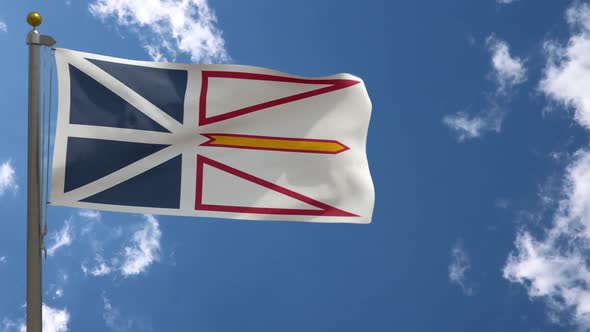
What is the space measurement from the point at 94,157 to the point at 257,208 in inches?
86.2

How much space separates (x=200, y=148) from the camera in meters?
9.47

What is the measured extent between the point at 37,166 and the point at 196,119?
233 centimetres

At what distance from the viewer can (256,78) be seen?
9828 millimetres

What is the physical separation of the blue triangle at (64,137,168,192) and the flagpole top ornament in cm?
144

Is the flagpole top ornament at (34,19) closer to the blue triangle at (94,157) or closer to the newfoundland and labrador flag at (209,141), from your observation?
the newfoundland and labrador flag at (209,141)

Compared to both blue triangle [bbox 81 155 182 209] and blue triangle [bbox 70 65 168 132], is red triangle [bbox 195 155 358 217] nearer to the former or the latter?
blue triangle [bbox 81 155 182 209]

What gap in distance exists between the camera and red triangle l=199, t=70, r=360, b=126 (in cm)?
962

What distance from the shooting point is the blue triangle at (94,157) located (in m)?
8.80

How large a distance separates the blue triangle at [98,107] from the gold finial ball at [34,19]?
0.88 metres

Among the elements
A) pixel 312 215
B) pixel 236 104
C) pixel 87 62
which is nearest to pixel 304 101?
pixel 236 104

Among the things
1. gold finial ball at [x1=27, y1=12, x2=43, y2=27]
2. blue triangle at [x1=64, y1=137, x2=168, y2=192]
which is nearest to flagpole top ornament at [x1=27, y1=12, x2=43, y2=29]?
gold finial ball at [x1=27, y1=12, x2=43, y2=27]

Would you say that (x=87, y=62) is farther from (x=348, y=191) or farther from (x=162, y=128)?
(x=348, y=191)

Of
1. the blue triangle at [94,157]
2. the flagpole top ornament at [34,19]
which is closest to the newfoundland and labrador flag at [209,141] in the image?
the blue triangle at [94,157]

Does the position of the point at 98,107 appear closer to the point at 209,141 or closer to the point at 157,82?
the point at 157,82
